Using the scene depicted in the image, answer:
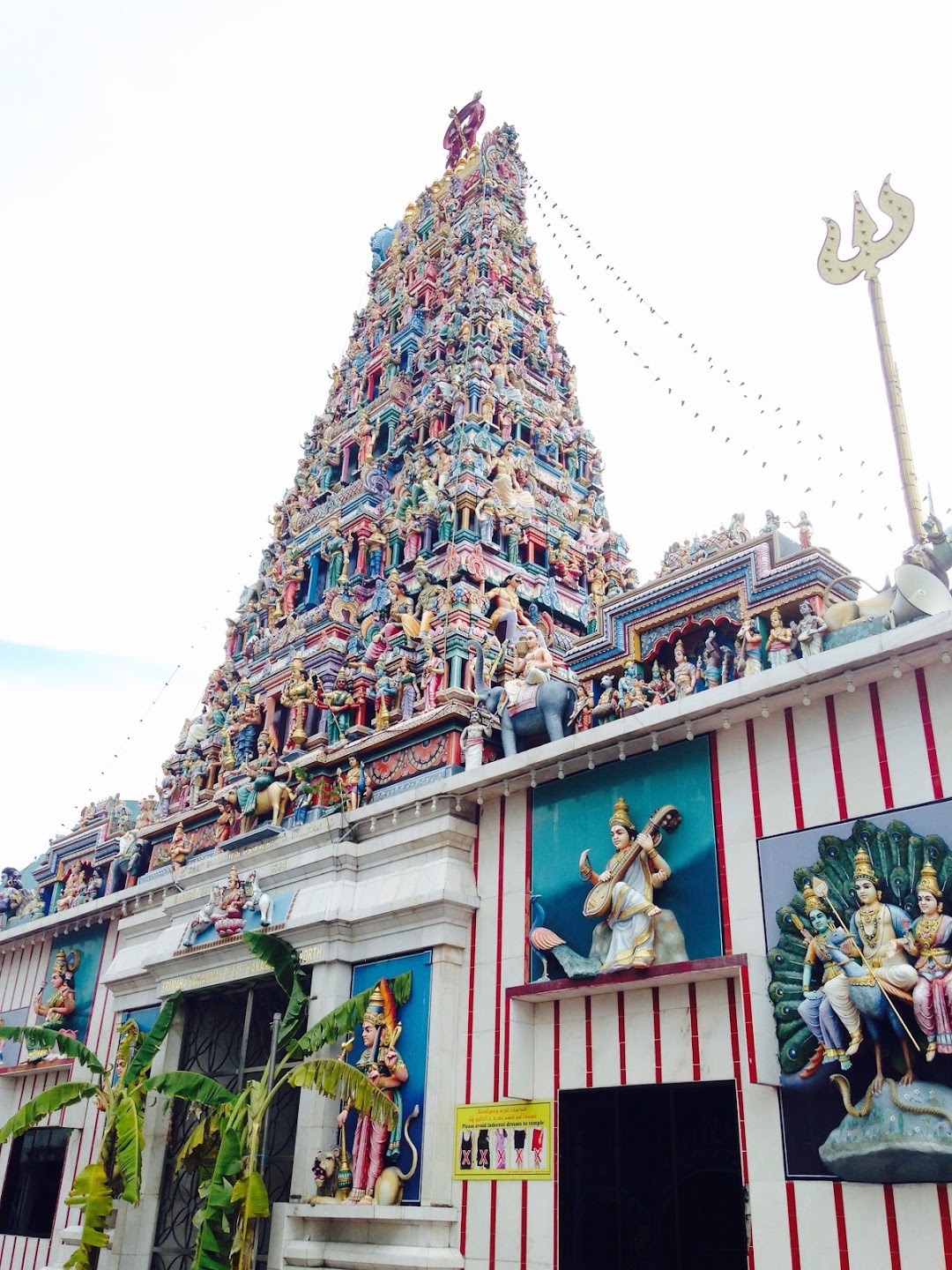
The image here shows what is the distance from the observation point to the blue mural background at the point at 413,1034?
15641 millimetres

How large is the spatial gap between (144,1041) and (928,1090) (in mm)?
12851

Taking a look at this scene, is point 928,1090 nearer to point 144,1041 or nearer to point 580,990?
point 580,990

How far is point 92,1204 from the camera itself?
57.7 feet

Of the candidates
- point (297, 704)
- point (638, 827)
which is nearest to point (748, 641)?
point (638, 827)

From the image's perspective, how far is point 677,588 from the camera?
18.6 metres

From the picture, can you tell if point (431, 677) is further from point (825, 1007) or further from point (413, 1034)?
point (825, 1007)

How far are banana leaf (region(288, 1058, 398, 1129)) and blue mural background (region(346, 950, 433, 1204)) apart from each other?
70 cm

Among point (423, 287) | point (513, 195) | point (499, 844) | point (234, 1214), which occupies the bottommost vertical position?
point (234, 1214)

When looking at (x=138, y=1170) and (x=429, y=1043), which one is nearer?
(x=429, y=1043)

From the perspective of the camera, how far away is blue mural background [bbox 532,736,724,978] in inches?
555

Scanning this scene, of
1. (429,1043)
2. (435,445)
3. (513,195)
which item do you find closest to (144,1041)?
(429,1043)

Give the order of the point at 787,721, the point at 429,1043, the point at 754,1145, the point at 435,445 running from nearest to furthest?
the point at 754,1145
the point at 787,721
the point at 429,1043
the point at 435,445

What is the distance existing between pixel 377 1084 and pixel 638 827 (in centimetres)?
532

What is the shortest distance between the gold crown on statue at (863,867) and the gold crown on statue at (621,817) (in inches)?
129
